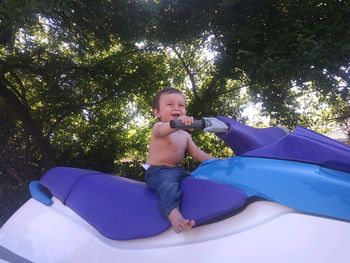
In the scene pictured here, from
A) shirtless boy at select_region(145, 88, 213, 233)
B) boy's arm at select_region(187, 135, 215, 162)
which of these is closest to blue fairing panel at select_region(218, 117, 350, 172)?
shirtless boy at select_region(145, 88, 213, 233)

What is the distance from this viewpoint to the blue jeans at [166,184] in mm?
1455

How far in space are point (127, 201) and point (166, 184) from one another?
0.19 metres

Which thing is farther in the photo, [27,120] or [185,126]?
[27,120]

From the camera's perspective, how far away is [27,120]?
4988 mm

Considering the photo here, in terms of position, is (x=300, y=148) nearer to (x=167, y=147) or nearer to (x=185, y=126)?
(x=185, y=126)

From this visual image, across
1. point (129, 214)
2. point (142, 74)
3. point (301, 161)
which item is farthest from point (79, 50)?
point (301, 161)

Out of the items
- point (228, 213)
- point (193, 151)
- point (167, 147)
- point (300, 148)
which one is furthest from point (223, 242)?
point (193, 151)

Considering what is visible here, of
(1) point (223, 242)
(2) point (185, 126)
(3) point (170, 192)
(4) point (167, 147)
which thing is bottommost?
(1) point (223, 242)

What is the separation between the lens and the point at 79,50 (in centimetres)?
482

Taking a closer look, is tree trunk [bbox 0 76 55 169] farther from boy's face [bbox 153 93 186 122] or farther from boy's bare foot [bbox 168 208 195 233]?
boy's bare foot [bbox 168 208 195 233]

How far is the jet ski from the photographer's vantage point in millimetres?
1184

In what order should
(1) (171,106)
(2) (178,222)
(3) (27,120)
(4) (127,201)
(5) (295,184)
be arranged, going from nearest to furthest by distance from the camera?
(5) (295,184) < (2) (178,222) < (4) (127,201) < (1) (171,106) < (3) (27,120)

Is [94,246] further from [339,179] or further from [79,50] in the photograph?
[79,50]

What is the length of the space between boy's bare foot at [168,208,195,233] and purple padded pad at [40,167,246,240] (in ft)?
0.11
